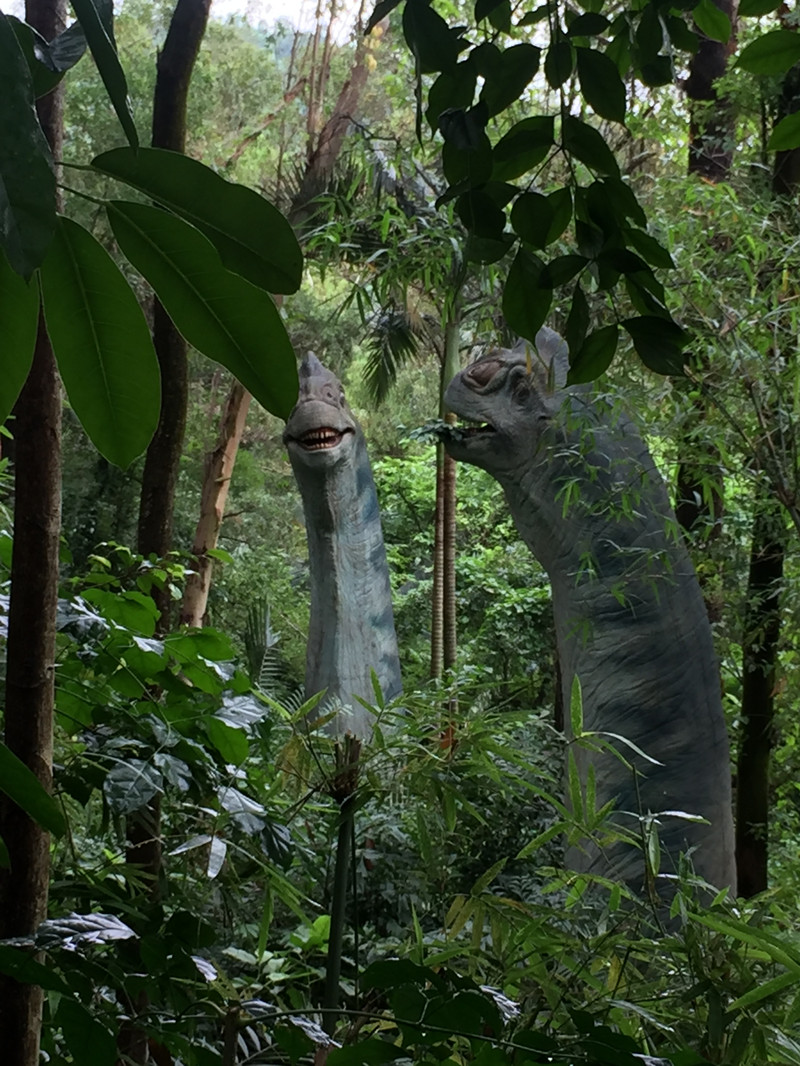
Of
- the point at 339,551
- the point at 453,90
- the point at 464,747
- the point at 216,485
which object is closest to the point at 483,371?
the point at 339,551

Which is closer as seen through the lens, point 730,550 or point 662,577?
point 662,577

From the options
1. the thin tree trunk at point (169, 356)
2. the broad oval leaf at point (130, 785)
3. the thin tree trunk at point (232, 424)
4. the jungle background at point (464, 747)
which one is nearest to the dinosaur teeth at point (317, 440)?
the jungle background at point (464, 747)

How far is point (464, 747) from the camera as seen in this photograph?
0.96 meters

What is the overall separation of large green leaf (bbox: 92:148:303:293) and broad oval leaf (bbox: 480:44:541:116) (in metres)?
0.15

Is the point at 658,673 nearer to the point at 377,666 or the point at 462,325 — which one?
the point at 377,666

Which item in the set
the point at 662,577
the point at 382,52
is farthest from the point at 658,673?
the point at 382,52

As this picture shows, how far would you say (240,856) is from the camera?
39.9 inches

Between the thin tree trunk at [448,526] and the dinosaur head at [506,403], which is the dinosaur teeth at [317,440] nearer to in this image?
the dinosaur head at [506,403]

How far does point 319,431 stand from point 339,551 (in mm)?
434

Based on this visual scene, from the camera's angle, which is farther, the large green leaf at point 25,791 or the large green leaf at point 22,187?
the large green leaf at point 25,791

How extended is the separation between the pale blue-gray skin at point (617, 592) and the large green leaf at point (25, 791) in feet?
5.33

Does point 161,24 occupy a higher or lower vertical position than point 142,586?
higher

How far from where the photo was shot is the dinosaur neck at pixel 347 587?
3490 mm

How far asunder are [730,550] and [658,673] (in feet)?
3.16
